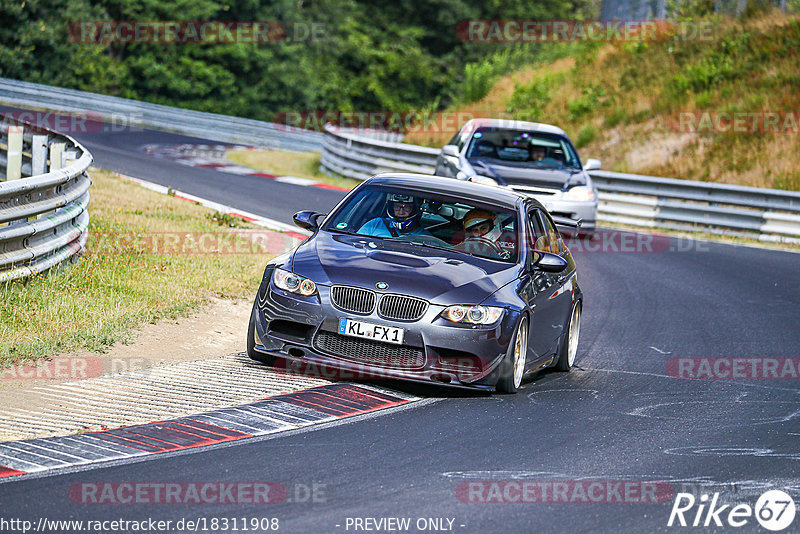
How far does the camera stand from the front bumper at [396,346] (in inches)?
316

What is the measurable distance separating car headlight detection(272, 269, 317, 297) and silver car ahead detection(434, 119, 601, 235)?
29.6 feet

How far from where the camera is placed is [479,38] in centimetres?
5969

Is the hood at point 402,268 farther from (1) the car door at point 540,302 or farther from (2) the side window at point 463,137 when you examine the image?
(2) the side window at point 463,137

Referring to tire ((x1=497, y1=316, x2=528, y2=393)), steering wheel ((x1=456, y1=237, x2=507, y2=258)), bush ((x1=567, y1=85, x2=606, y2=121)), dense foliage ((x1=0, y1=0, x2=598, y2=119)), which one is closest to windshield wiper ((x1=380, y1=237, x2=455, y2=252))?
steering wheel ((x1=456, y1=237, x2=507, y2=258))

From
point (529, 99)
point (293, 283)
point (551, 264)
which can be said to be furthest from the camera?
point (529, 99)

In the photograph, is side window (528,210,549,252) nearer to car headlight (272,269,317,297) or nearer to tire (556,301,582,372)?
tire (556,301,582,372)

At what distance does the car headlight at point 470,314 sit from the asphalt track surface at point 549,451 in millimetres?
589

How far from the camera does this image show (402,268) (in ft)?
27.5

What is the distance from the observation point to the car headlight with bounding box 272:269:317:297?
27.1 ft

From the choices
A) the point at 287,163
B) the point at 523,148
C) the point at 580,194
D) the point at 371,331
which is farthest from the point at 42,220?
the point at 287,163

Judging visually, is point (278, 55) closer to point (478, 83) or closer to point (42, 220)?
point (478, 83)

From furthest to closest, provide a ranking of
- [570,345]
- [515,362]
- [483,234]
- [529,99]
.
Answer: [529,99] < [570,345] < [483,234] < [515,362]

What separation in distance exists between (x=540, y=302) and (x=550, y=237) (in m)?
1.30

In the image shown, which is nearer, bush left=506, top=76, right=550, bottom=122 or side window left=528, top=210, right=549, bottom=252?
side window left=528, top=210, right=549, bottom=252
